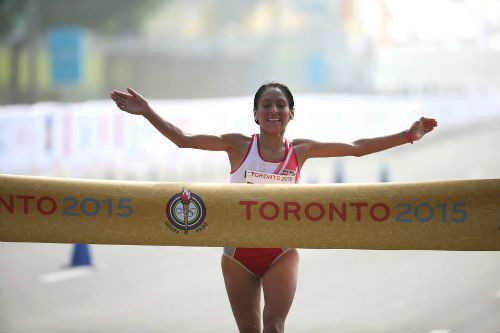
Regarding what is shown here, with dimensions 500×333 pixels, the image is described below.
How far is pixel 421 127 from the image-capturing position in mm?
5750

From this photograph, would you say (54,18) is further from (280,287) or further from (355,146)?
(280,287)

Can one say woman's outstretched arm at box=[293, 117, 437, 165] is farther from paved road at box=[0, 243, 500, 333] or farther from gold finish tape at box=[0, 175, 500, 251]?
paved road at box=[0, 243, 500, 333]

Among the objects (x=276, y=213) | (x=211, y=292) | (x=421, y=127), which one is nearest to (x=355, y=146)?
(x=421, y=127)

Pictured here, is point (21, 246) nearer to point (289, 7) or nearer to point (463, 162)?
point (463, 162)

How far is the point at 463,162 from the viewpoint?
74.5 ft

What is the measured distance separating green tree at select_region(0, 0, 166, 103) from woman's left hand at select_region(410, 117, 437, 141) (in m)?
37.0

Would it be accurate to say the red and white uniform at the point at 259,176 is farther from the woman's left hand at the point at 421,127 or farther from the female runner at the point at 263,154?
the woman's left hand at the point at 421,127

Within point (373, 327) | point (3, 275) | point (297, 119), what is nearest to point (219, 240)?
point (373, 327)

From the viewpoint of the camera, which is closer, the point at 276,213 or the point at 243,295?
the point at 276,213

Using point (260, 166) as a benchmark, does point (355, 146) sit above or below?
above

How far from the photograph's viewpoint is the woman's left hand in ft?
18.7

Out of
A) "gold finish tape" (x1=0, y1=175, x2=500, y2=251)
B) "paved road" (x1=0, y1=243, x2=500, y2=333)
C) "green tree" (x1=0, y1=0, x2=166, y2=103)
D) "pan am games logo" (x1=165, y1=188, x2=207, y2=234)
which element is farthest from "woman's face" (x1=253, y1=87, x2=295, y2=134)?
"green tree" (x1=0, y1=0, x2=166, y2=103)

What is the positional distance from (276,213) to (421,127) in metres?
1.14

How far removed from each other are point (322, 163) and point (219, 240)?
18.1 metres
